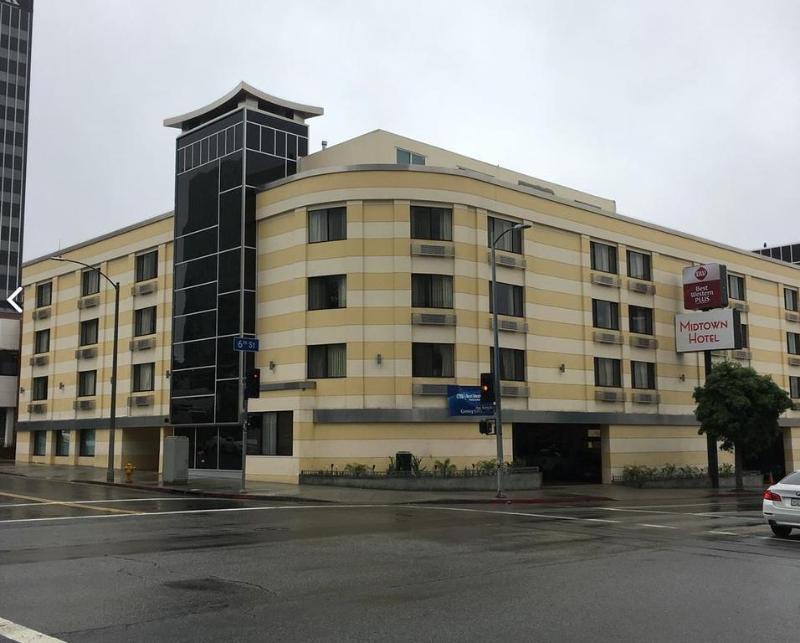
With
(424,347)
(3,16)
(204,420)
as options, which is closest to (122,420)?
(204,420)

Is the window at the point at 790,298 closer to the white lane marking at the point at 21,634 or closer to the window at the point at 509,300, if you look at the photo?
the window at the point at 509,300

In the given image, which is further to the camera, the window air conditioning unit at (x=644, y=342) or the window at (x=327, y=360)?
the window air conditioning unit at (x=644, y=342)

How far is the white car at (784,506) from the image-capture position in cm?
1592

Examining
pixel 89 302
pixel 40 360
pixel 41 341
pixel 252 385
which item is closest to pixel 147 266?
pixel 89 302

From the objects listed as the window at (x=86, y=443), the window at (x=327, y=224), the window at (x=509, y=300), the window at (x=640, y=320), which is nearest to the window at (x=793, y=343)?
the window at (x=640, y=320)

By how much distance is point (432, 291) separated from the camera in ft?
109

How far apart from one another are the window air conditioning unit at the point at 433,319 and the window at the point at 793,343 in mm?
27075

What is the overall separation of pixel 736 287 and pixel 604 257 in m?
11.6

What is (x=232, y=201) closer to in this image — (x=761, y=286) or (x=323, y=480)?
(x=323, y=480)

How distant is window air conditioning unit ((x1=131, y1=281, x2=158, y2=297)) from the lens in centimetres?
4138

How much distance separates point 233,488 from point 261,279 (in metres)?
10.1

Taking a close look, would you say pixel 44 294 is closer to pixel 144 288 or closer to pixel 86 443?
pixel 86 443

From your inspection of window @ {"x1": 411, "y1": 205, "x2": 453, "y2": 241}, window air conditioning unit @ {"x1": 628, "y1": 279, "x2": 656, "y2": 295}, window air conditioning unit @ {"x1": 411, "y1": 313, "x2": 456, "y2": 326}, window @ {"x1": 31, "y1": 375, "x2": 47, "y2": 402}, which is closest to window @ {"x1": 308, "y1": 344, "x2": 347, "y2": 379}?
window air conditioning unit @ {"x1": 411, "y1": 313, "x2": 456, "y2": 326}

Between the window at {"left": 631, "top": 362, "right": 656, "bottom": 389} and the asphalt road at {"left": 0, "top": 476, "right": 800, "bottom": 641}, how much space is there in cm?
2149
